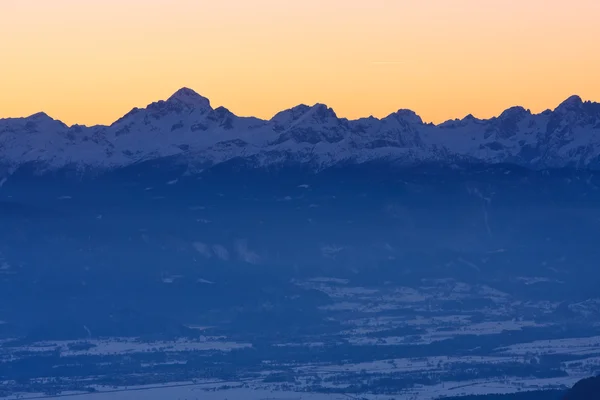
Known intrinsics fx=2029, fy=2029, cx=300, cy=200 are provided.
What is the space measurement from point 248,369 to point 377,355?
14391 millimetres

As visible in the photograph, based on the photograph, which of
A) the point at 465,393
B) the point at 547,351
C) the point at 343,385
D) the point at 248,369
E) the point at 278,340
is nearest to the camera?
the point at 465,393

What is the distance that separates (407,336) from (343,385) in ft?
140

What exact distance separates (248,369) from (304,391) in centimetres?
1982

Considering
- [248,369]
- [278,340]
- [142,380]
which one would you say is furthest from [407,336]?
[142,380]

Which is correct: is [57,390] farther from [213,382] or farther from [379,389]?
[379,389]

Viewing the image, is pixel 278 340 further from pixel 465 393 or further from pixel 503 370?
pixel 465 393

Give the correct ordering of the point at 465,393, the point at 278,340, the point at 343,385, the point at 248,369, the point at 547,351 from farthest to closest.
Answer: the point at 278,340
the point at 547,351
the point at 248,369
the point at 343,385
the point at 465,393

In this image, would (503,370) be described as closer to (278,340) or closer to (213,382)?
(213,382)

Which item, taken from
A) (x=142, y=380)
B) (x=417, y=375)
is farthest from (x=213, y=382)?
(x=417, y=375)

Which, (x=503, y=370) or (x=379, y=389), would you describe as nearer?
(x=379, y=389)

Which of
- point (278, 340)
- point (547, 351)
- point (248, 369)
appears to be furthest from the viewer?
point (278, 340)

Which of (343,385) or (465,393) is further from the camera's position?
(343,385)

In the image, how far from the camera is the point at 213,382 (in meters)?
162

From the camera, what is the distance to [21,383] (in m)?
164
